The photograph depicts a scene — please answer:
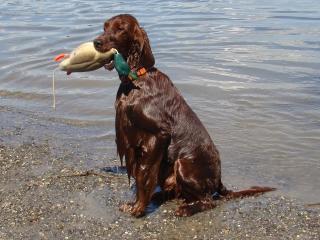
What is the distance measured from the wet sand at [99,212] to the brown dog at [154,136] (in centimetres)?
22

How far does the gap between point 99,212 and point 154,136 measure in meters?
0.94

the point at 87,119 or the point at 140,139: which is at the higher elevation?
the point at 140,139

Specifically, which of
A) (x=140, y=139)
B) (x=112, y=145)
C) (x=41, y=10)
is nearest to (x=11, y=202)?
(x=140, y=139)

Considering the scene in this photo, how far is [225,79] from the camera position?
34.2 ft

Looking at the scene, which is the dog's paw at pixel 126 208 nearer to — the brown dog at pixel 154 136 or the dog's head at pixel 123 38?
the brown dog at pixel 154 136

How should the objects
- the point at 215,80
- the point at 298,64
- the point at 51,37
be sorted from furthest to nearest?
1. the point at 51,37
2. the point at 298,64
3. the point at 215,80

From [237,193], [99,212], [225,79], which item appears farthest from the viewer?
[225,79]

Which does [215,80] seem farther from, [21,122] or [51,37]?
[51,37]

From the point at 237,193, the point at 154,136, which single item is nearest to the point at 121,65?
the point at 154,136

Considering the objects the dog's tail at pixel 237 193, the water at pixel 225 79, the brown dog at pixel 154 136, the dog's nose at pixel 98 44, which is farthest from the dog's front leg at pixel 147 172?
the water at pixel 225 79

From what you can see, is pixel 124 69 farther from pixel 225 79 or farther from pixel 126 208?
pixel 225 79

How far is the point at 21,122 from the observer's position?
8125mm

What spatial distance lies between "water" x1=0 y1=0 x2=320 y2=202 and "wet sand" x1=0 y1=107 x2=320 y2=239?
752mm

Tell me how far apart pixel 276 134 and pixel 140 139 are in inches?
130
